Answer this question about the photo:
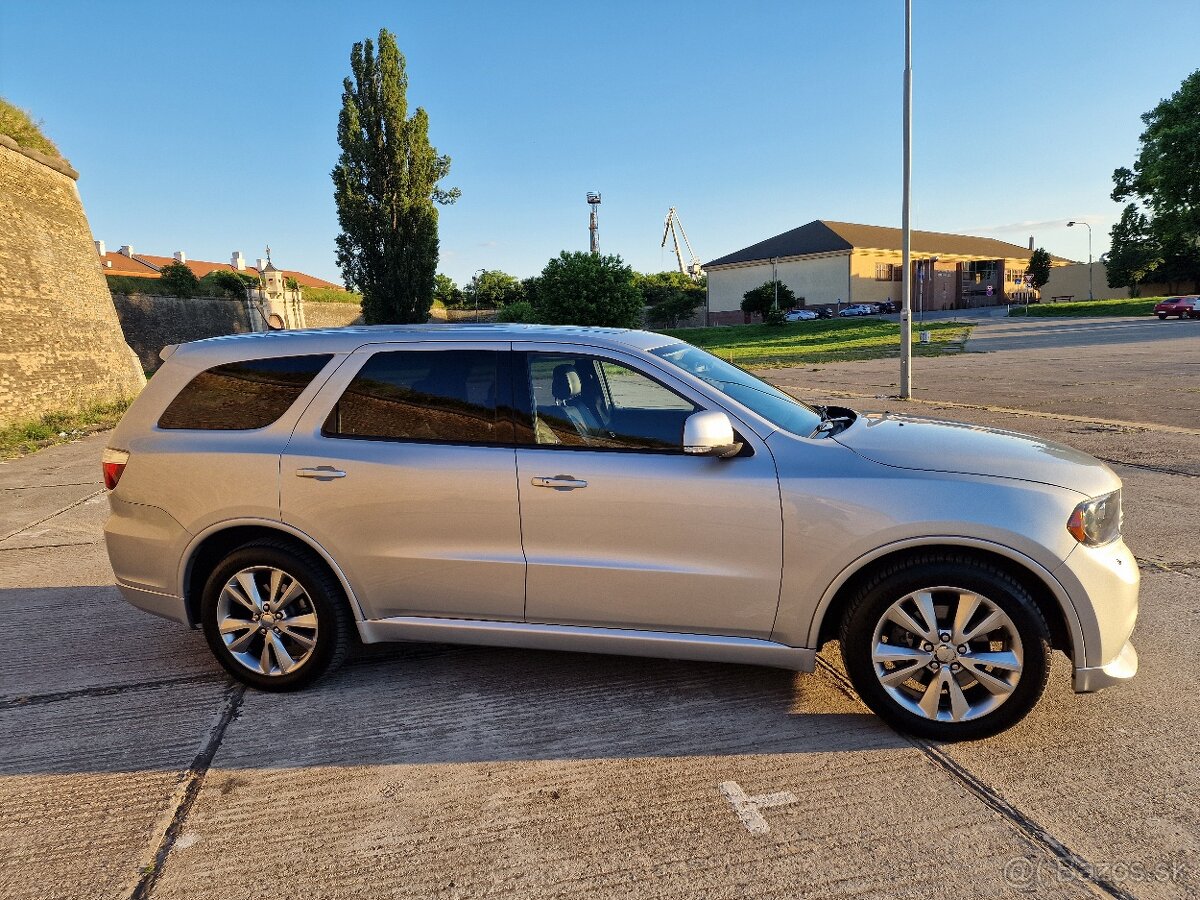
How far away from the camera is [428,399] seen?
3.65 metres

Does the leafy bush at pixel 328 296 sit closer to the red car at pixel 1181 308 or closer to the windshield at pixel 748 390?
the red car at pixel 1181 308

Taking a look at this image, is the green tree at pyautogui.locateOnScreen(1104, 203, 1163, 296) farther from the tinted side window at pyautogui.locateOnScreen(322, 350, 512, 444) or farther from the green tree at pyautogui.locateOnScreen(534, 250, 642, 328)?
the tinted side window at pyautogui.locateOnScreen(322, 350, 512, 444)

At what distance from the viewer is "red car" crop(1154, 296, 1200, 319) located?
146ft

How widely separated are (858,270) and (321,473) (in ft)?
231

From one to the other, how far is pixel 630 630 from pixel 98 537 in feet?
18.6

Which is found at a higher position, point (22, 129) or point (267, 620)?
point (22, 129)

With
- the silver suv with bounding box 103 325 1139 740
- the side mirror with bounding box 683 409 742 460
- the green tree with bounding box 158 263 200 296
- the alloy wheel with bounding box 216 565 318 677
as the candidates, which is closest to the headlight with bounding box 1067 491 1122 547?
the silver suv with bounding box 103 325 1139 740

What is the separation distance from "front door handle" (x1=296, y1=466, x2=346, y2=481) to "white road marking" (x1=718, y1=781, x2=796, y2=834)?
80.9 inches

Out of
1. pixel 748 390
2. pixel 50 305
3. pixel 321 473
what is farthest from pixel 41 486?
pixel 50 305

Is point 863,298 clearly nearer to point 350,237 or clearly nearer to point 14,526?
point 350,237

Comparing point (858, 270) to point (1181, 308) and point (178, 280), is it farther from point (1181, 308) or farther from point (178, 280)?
point (178, 280)

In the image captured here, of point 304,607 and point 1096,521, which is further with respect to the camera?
point 304,607

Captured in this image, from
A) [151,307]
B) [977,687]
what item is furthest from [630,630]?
[151,307]

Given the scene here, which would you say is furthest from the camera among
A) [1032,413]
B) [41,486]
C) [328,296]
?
[328,296]
